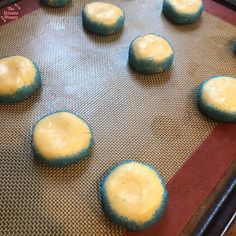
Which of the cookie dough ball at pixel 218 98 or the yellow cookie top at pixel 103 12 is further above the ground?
the yellow cookie top at pixel 103 12

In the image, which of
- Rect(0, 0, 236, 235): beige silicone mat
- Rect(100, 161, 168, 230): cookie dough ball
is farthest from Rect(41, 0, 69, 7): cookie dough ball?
Rect(100, 161, 168, 230): cookie dough ball

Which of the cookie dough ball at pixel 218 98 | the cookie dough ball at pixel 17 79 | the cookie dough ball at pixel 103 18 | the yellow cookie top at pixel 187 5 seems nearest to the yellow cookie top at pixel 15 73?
the cookie dough ball at pixel 17 79

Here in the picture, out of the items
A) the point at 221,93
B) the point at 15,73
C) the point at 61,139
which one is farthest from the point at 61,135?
the point at 221,93

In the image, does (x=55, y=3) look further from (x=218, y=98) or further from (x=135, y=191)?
(x=135, y=191)

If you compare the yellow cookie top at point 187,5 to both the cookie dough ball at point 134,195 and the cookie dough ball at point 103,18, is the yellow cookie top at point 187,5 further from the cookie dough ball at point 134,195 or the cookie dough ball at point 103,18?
the cookie dough ball at point 134,195

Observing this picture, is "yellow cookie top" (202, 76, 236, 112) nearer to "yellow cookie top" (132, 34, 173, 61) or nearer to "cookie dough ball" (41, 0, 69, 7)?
"yellow cookie top" (132, 34, 173, 61)

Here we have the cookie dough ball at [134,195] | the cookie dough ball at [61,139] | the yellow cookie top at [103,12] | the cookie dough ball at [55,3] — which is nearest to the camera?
the cookie dough ball at [134,195]
